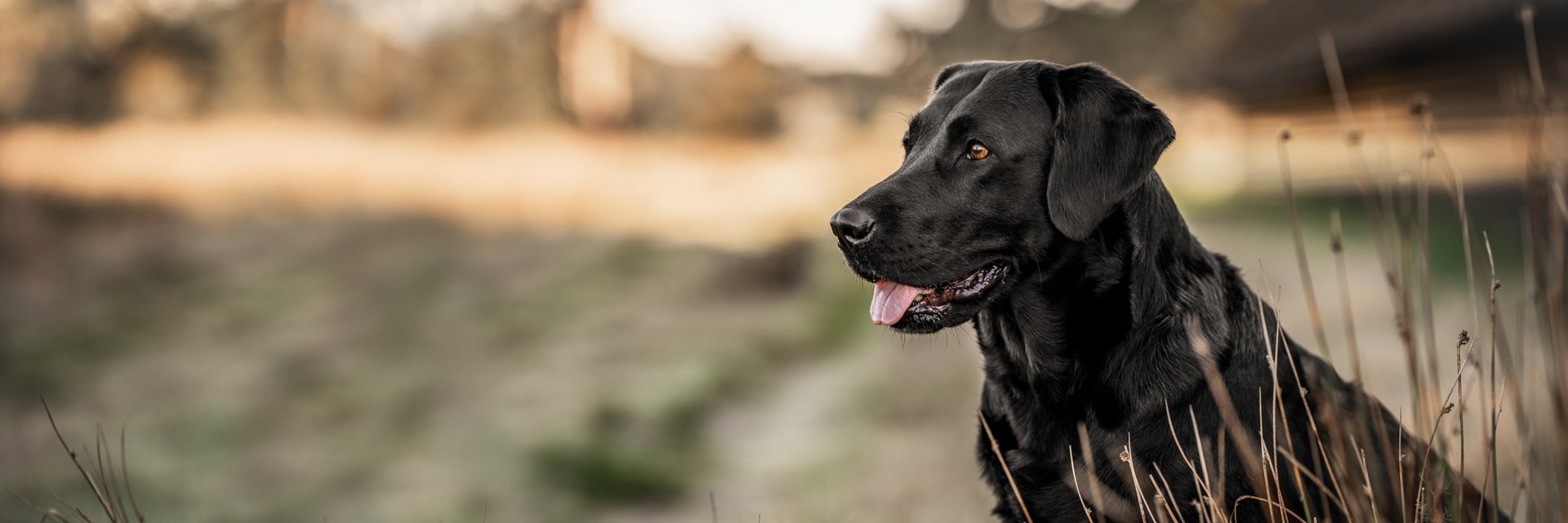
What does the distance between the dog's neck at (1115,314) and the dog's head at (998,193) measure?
7cm

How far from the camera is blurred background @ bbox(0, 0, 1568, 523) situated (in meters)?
7.15

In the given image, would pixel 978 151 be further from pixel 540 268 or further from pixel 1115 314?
pixel 540 268

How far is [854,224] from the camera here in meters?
2.34

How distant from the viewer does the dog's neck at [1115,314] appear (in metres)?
2.25

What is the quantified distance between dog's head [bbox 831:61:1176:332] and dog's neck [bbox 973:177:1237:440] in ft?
0.23

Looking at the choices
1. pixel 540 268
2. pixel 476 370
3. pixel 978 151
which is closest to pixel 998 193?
pixel 978 151

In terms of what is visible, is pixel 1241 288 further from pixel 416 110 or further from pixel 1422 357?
pixel 416 110

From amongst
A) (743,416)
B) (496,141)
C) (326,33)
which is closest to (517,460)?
(743,416)

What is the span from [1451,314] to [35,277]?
1384 cm

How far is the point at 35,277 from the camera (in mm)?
10516

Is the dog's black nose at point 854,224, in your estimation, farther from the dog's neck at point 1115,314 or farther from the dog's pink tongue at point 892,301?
the dog's neck at point 1115,314

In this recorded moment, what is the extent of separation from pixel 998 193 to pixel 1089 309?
1.22ft

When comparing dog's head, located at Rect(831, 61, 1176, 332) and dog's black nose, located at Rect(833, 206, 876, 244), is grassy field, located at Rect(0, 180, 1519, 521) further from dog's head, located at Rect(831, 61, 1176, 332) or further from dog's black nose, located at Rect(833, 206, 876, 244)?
dog's black nose, located at Rect(833, 206, 876, 244)

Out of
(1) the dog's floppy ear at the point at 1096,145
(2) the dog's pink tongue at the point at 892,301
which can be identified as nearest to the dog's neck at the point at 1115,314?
(1) the dog's floppy ear at the point at 1096,145
